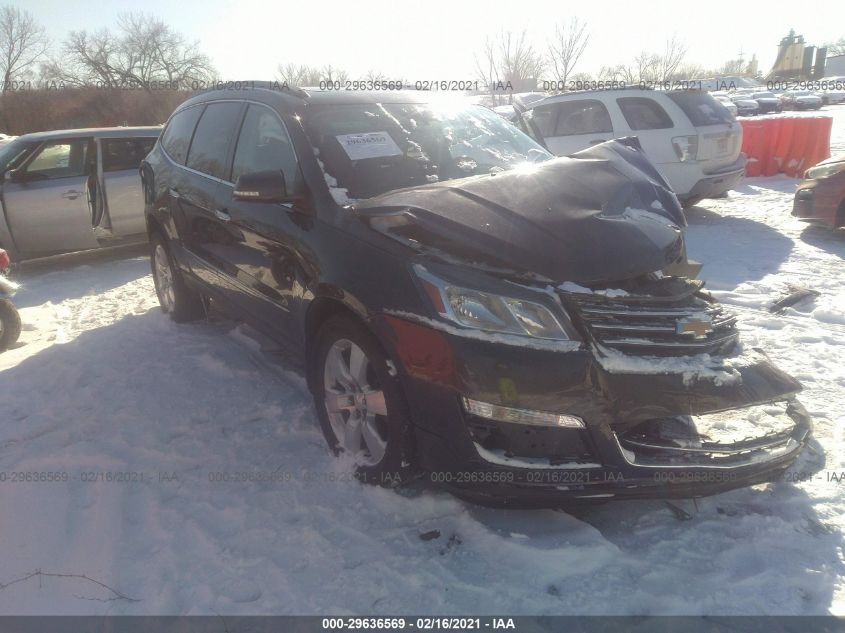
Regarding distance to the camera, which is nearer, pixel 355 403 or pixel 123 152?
pixel 355 403

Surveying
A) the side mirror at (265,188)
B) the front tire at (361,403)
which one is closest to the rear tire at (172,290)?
the side mirror at (265,188)

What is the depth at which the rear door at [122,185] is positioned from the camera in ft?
25.0

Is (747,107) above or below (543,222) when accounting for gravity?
above

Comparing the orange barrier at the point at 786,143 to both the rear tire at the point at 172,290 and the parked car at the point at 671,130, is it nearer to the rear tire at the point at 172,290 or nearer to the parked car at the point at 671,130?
the parked car at the point at 671,130

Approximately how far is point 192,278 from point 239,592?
118 inches

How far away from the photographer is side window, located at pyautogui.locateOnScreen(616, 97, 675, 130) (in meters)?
8.48

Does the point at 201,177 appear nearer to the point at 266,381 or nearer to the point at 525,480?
the point at 266,381

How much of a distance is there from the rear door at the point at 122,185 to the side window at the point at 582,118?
19.4ft

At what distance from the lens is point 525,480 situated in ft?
7.46

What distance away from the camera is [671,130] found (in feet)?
27.3

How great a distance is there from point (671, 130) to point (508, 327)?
719 cm

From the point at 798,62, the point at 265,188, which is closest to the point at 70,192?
the point at 265,188

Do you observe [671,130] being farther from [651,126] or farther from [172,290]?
[172,290]
